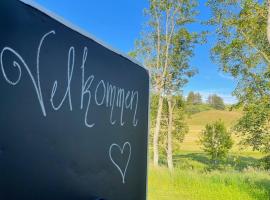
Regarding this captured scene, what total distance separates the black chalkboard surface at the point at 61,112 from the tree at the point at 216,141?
38955 millimetres

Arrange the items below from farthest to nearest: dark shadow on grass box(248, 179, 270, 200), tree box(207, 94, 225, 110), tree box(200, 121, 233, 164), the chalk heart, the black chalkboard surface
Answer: tree box(207, 94, 225, 110)
tree box(200, 121, 233, 164)
dark shadow on grass box(248, 179, 270, 200)
the chalk heart
the black chalkboard surface

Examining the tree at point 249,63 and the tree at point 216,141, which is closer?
the tree at point 249,63

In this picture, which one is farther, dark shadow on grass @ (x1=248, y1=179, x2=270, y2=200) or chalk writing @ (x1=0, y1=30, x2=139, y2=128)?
dark shadow on grass @ (x1=248, y1=179, x2=270, y2=200)

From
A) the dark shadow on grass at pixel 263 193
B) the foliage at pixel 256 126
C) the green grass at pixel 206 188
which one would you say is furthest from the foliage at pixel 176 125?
the dark shadow on grass at pixel 263 193

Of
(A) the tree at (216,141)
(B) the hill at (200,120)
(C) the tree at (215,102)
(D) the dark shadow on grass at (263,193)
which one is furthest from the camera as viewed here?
(C) the tree at (215,102)

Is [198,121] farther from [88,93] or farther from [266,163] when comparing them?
[88,93]

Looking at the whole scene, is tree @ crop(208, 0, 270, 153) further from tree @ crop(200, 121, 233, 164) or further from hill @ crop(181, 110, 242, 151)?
hill @ crop(181, 110, 242, 151)

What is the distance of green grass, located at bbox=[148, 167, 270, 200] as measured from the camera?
924cm

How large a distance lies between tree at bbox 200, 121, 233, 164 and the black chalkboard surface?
128 ft

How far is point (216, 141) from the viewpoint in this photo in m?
42.1

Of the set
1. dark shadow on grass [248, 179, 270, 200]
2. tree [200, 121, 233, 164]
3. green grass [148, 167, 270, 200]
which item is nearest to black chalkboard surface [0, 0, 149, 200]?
green grass [148, 167, 270, 200]

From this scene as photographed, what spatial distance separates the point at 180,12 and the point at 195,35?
70.3 inches

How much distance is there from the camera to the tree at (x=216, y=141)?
1620 inches

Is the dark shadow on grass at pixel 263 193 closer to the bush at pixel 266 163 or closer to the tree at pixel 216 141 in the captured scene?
the bush at pixel 266 163
